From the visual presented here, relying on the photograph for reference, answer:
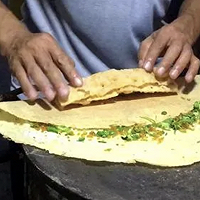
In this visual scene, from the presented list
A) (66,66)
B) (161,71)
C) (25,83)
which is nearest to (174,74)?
(161,71)

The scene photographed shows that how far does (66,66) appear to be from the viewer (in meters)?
1.56

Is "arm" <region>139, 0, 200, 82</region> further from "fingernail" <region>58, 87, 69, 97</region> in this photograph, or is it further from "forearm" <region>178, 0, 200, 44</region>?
"fingernail" <region>58, 87, 69, 97</region>

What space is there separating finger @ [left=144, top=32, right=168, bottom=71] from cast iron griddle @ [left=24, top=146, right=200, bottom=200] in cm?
39

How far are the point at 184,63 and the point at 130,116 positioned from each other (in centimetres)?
27

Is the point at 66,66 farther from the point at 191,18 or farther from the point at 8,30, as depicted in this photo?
the point at 191,18

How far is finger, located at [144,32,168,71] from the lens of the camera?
165cm

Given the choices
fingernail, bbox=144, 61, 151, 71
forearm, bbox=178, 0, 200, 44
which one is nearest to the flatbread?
fingernail, bbox=144, 61, 151, 71

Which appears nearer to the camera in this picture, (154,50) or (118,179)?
(118,179)

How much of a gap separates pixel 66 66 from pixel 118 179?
40 centimetres

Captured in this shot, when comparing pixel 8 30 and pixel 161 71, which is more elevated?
pixel 8 30

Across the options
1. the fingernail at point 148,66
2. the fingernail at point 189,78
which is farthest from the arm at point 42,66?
the fingernail at point 189,78

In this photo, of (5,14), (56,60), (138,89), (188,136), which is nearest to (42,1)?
(5,14)

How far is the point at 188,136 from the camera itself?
146cm

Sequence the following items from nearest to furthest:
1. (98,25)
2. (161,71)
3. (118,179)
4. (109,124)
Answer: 1. (118,179)
2. (109,124)
3. (161,71)
4. (98,25)
